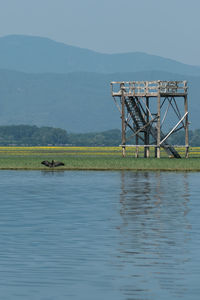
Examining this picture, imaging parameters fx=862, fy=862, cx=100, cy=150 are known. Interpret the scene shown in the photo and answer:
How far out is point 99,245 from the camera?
27875 millimetres

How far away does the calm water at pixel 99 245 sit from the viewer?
818 inches

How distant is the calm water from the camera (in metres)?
20.8

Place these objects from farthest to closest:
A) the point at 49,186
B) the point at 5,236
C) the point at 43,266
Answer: the point at 49,186 < the point at 5,236 < the point at 43,266

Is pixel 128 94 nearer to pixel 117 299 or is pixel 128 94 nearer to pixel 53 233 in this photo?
pixel 53 233

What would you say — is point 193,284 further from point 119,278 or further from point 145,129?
point 145,129

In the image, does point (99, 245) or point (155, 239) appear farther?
point (155, 239)

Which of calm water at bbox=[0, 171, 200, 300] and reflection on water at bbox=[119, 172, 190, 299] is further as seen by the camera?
reflection on water at bbox=[119, 172, 190, 299]

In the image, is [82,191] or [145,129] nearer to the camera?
[82,191]

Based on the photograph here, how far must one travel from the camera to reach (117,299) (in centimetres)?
1950

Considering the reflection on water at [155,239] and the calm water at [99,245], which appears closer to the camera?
the calm water at [99,245]

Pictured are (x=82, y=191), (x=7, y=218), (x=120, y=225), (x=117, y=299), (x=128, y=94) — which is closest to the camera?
(x=117, y=299)

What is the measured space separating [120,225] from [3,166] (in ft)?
199

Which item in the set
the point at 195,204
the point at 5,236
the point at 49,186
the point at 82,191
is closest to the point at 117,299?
the point at 5,236

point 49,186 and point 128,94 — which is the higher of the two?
point 128,94
